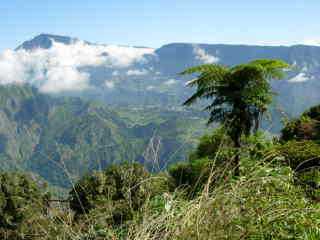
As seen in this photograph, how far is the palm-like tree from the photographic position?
14.3 m

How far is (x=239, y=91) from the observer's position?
562 inches

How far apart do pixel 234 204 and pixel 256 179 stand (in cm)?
39

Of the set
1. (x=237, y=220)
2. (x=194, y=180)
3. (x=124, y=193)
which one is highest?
(x=237, y=220)

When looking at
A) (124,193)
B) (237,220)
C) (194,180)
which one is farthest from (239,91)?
(237,220)

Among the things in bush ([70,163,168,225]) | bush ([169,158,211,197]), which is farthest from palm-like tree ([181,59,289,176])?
bush ([70,163,168,225])

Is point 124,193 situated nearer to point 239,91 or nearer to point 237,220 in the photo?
point 237,220

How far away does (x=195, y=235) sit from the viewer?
364 cm

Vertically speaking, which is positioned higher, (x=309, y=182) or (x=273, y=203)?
(x=273, y=203)

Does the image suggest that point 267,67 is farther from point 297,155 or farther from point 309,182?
point 309,182

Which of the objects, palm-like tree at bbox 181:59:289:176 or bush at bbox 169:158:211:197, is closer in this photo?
bush at bbox 169:158:211:197

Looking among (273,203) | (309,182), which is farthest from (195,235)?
(309,182)

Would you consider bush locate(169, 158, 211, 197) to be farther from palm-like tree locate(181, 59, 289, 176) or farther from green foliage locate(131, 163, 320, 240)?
palm-like tree locate(181, 59, 289, 176)

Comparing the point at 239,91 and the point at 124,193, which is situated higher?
the point at 239,91

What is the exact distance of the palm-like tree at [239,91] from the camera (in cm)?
1427
